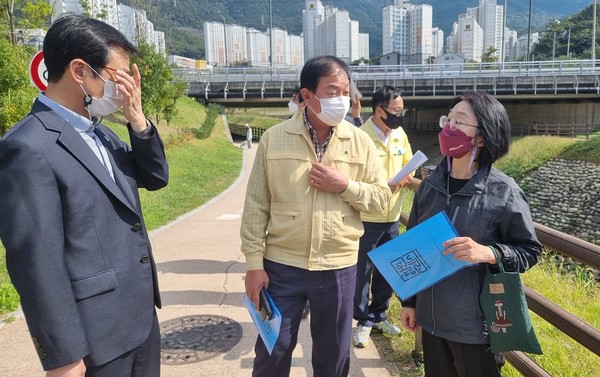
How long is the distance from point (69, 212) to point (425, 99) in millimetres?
34669

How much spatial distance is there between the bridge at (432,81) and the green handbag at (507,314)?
32006 millimetres

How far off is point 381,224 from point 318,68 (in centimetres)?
159

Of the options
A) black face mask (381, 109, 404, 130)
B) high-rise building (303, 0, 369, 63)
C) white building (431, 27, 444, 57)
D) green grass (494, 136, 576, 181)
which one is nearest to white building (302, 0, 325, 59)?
high-rise building (303, 0, 369, 63)

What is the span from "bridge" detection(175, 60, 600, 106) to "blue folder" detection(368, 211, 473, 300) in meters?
31.8

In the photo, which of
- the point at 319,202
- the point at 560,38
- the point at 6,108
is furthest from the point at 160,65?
the point at 560,38

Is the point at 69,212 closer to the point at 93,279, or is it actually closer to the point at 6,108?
the point at 93,279

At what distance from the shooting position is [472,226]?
6.50 ft

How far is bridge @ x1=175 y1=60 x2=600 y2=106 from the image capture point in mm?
31594

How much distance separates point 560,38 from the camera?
246ft

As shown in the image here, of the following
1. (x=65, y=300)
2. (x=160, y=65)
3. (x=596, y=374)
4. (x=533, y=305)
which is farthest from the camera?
(x=160, y=65)

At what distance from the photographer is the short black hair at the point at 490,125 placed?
6.61 ft

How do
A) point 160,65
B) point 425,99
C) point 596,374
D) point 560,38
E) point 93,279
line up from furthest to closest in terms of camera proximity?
point 560,38 → point 425,99 → point 160,65 → point 596,374 → point 93,279

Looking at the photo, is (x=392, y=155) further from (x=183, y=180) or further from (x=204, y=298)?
(x=183, y=180)

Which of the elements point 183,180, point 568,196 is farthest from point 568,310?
→ point 568,196
